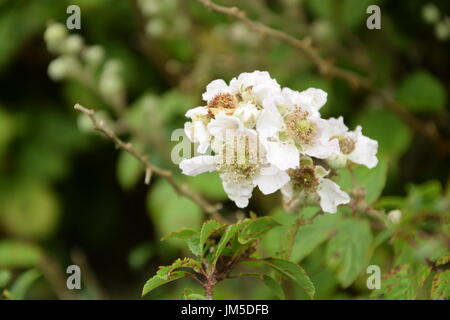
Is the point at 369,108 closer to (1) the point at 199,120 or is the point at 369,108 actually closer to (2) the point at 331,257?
(2) the point at 331,257

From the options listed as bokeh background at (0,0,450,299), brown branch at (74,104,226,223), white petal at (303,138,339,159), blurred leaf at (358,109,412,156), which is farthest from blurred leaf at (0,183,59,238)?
white petal at (303,138,339,159)

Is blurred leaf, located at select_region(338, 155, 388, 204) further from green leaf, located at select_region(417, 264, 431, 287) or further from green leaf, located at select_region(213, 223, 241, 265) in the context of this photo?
green leaf, located at select_region(213, 223, 241, 265)

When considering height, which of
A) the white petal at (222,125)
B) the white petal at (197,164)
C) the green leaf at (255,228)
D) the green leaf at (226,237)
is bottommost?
the green leaf at (226,237)

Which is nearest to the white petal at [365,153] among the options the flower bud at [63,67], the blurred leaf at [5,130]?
the flower bud at [63,67]

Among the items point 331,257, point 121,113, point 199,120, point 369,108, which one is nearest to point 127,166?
point 121,113

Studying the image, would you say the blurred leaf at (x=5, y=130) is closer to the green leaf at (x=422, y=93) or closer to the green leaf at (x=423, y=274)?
the green leaf at (x=422, y=93)

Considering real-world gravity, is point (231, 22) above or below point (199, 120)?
above
